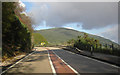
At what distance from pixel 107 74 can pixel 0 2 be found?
10.3 meters

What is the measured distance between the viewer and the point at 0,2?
11547mm

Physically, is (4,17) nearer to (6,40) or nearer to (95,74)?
(6,40)

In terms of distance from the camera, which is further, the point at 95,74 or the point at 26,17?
the point at 26,17

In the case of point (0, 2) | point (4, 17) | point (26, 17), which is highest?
point (26, 17)

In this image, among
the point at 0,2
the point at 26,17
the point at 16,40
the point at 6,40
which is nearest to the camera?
the point at 0,2

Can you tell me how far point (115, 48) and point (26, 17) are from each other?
2316 cm

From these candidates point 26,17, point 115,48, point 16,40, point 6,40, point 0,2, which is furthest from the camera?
point 26,17

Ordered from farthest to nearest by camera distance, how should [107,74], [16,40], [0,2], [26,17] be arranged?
1. [26,17]
2. [16,40]
3. [0,2]
4. [107,74]

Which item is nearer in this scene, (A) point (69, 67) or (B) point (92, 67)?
(B) point (92, 67)

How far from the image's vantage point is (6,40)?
53.4 ft

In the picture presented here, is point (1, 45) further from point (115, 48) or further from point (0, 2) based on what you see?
point (115, 48)

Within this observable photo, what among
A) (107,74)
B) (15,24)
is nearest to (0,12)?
(15,24)

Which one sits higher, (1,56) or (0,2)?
(0,2)

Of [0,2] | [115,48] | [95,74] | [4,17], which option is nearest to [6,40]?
[4,17]
